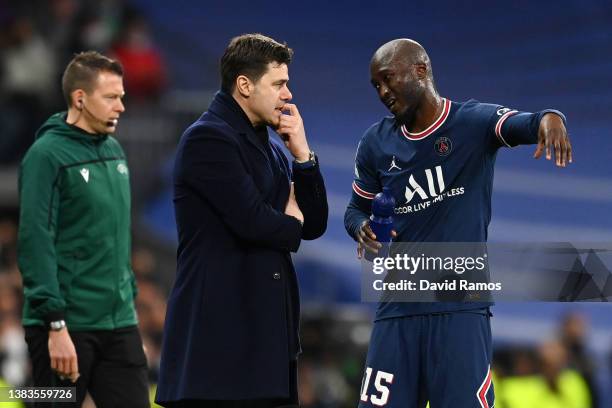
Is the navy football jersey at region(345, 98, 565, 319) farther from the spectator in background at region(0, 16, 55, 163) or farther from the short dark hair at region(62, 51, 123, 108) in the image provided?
the spectator in background at region(0, 16, 55, 163)

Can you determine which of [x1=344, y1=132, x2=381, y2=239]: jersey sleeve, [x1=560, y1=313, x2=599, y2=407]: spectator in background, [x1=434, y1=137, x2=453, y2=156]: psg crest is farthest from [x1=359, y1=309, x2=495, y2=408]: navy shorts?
[x1=560, y1=313, x2=599, y2=407]: spectator in background

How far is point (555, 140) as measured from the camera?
4.25 m

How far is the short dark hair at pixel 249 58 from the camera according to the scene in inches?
169

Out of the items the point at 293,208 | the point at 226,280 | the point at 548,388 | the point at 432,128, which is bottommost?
the point at 548,388

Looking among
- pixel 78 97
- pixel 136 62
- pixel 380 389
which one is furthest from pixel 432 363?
pixel 136 62

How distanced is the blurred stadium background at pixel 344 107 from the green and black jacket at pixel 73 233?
4.26 meters

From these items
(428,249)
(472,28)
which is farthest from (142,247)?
(428,249)

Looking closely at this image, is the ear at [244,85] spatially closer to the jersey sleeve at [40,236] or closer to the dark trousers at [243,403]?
the dark trousers at [243,403]

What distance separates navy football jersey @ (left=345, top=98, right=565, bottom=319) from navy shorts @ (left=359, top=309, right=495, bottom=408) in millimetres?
63

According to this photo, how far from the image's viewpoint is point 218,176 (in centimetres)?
410

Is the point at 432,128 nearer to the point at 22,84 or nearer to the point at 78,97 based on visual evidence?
the point at 78,97

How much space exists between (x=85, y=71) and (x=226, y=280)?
5.61ft

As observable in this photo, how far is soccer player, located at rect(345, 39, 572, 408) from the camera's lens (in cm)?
459

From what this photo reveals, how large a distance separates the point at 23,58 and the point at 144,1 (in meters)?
2.59
